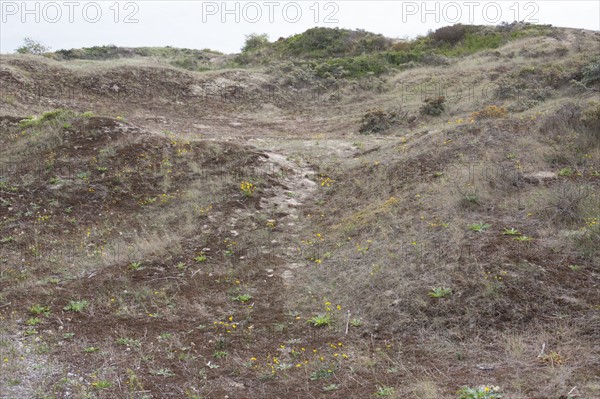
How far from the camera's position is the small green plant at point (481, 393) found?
4.78 m

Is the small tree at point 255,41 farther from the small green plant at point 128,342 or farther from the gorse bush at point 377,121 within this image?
the small green plant at point 128,342

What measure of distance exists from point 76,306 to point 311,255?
3826 mm

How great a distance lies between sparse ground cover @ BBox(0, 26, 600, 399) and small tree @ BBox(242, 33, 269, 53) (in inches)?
786

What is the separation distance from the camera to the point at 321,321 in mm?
7074

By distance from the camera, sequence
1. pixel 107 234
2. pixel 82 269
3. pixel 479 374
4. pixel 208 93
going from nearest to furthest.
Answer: pixel 479 374 → pixel 82 269 → pixel 107 234 → pixel 208 93

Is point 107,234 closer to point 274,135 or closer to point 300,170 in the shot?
point 300,170

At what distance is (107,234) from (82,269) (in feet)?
4.70

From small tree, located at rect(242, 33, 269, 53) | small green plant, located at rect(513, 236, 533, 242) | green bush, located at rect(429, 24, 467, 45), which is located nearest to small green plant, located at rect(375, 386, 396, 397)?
small green plant, located at rect(513, 236, 533, 242)

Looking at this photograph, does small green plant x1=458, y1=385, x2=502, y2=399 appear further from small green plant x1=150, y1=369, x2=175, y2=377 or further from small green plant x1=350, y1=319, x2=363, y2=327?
small green plant x1=150, y1=369, x2=175, y2=377

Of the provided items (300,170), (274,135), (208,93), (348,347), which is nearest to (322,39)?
(208,93)

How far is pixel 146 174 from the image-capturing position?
12.3 metres

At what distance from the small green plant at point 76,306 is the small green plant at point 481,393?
17.3ft

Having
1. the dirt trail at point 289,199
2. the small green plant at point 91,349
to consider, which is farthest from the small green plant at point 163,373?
the dirt trail at point 289,199

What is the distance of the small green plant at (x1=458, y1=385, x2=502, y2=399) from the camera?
4.78m
